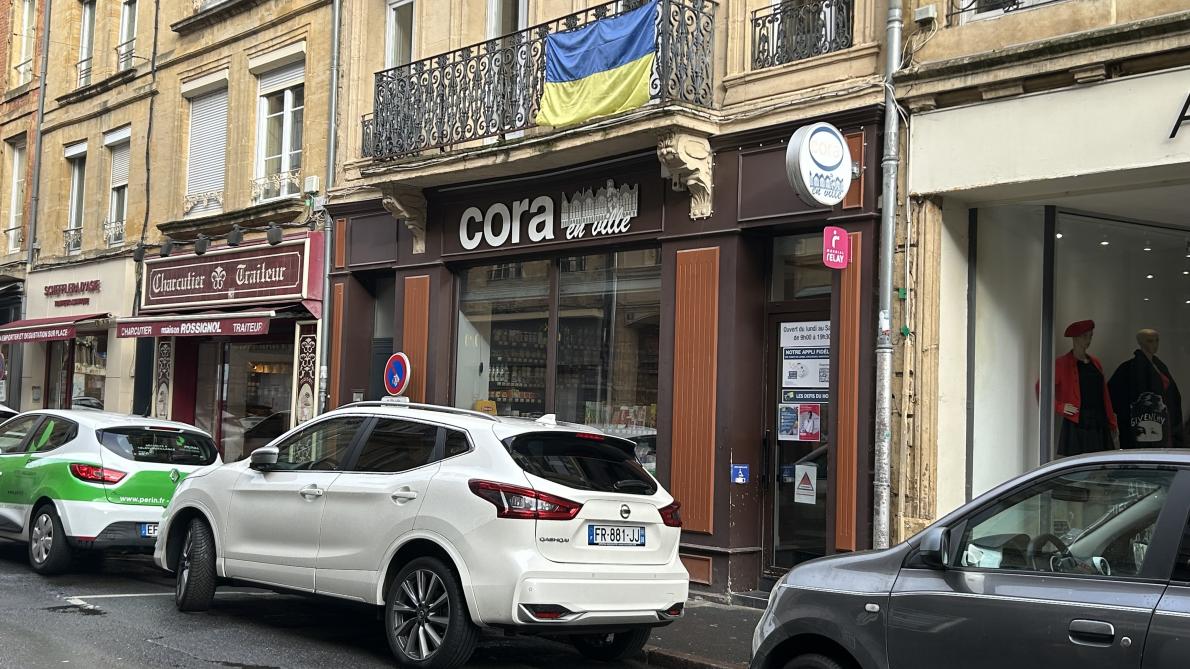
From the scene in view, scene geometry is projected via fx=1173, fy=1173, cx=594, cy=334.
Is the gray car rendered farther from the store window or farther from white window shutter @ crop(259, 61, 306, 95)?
white window shutter @ crop(259, 61, 306, 95)

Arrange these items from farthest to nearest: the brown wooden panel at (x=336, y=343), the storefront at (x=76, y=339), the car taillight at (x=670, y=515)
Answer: the storefront at (x=76, y=339), the brown wooden panel at (x=336, y=343), the car taillight at (x=670, y=515)

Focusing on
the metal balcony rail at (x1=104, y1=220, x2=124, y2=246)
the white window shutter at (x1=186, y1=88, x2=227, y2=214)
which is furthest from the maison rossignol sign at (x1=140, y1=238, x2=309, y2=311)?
the metal balcony rail at (x1=104, y1=220, x2=124, y2=246)

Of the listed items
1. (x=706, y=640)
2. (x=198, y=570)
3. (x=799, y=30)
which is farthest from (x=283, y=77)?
(x=706, y=640)

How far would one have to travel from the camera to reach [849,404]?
9.84m

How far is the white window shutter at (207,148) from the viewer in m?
19.2

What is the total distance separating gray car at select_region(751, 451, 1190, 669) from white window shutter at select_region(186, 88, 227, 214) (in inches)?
630

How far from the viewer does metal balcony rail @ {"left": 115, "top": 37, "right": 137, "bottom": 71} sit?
70.9 ft

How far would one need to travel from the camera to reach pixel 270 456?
8.47m

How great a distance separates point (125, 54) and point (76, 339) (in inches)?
218

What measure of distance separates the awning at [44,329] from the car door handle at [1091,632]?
772 inches

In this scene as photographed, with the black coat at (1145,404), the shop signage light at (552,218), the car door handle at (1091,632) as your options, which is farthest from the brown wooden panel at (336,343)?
the car door handle at (1091,632)

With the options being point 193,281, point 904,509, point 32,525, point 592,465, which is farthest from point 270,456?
point 193,281

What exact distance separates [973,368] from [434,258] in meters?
7.14

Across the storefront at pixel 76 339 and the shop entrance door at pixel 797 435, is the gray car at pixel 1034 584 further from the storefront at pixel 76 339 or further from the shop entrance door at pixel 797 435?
the storefront at pixel 76 339
